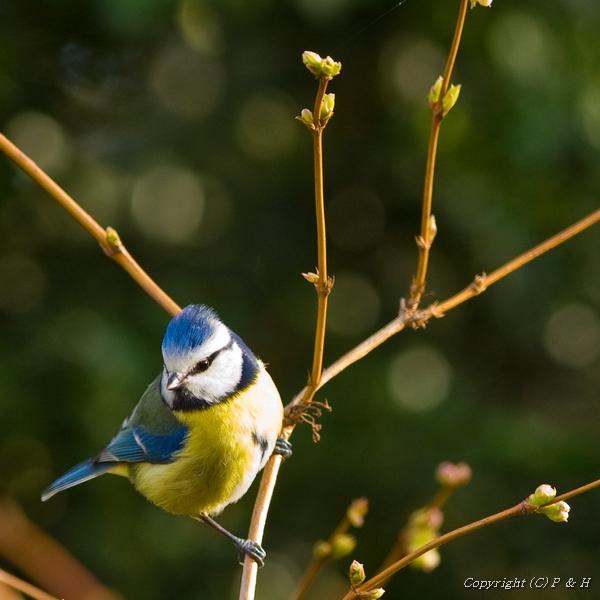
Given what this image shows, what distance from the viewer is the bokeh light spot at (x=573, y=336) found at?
116 inches

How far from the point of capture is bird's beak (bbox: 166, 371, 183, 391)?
1631 mm

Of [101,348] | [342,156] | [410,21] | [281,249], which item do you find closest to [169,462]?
[101,348]

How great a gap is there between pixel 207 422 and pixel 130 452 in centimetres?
33

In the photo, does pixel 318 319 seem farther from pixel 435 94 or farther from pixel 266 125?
pixel 266 125

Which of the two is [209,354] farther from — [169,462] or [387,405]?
[387,405]

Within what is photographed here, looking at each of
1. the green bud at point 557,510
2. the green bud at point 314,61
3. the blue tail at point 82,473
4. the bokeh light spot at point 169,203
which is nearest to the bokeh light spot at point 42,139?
the bokeh light spot at point 169,203

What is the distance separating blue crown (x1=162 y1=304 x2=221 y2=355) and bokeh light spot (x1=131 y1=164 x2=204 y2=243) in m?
1.36

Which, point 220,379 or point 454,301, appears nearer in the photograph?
point 454,301

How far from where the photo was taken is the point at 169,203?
117 inches

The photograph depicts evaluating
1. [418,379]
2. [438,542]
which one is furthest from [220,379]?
[418,379]

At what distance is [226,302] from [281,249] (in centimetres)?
34

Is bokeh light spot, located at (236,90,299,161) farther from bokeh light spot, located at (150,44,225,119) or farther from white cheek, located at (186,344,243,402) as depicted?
white cheek, located at (186,344,243,402)

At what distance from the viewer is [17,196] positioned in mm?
2879

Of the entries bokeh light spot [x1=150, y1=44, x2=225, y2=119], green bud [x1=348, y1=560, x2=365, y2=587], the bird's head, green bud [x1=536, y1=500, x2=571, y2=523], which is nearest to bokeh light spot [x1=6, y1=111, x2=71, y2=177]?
bokeh light spot [x1=150, y1=44, x2=225, y2=119]
